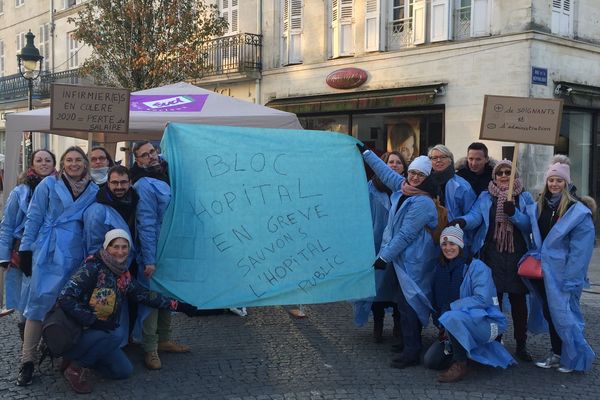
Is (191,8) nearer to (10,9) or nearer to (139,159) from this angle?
(139,159)

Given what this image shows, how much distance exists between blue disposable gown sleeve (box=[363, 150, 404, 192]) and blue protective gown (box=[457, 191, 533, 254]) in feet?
2.11

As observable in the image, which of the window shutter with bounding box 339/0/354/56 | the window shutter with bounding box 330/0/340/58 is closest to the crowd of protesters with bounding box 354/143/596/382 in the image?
the window shutter with bounding box 339/0/354/56

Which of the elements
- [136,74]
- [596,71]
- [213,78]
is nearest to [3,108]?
[213,78]

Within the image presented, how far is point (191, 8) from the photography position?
47.2ft

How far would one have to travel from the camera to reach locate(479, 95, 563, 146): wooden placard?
5.32 meters

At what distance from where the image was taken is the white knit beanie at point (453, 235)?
4.81m

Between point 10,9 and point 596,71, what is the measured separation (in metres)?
25.4

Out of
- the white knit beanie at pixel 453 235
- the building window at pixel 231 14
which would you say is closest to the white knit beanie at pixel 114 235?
the white knit beanie at pixel 453 235

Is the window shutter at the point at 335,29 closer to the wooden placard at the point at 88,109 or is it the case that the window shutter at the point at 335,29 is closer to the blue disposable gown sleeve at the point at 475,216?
the wooden placard at the point at 88,109

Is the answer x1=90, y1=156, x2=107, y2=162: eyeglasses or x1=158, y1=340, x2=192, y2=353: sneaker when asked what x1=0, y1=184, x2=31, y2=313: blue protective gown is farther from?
x1=158, y1=340, x2=192, y2=353: sneaker

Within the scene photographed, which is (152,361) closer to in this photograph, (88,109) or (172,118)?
(88,109)

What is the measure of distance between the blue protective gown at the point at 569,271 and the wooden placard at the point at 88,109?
3.77 m

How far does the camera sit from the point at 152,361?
4949 mm

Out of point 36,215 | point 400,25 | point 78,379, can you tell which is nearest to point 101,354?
point 78,379
